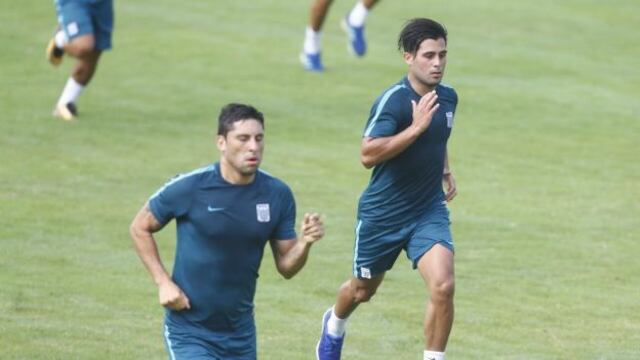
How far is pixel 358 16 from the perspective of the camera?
24250 mm

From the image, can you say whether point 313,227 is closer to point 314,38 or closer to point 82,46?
point 82,46

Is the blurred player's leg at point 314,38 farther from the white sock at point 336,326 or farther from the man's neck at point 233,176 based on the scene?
the man's neck at point 233,176

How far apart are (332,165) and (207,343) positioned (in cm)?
1057

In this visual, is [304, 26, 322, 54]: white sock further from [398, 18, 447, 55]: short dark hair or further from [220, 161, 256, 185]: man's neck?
[220, 161, 256, 185]: man's neck

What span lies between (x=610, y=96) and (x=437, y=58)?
1298 centimetres

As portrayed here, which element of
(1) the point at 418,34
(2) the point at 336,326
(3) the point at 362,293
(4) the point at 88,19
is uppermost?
(1) the point at 418,34

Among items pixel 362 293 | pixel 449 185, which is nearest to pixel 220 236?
pixel 362 293

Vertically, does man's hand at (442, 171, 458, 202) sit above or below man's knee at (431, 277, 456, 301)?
above

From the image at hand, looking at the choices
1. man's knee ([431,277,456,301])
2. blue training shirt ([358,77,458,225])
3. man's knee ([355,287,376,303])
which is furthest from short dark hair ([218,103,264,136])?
man's knee ([355,287,376,303])

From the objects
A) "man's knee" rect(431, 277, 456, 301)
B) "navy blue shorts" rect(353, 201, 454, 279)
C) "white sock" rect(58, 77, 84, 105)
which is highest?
"navy blue shorts" rect(353, 201, 454, 279)

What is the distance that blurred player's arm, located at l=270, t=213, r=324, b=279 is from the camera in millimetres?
8922

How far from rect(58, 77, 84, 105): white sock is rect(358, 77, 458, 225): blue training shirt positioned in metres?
10.3

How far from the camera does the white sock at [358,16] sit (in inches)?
953

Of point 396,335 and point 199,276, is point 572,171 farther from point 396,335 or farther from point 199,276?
point 199,276
